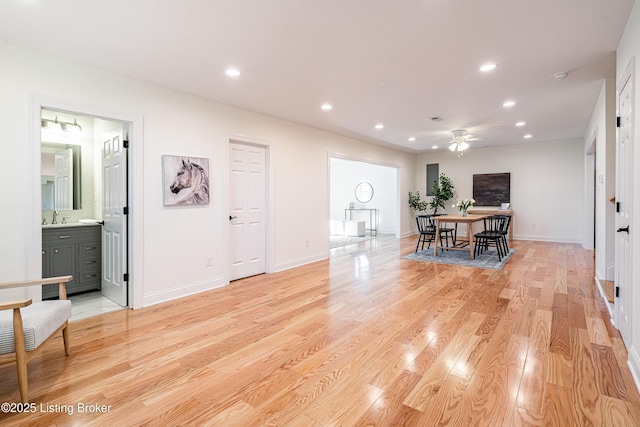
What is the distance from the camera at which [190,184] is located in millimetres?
3939

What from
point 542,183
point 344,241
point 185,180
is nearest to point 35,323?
point 185,180

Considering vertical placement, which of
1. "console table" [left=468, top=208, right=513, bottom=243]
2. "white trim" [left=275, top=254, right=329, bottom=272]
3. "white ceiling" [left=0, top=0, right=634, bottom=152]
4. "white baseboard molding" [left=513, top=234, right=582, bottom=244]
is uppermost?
"white ceiling" [left=0, top=0, right=634, bottom=152]

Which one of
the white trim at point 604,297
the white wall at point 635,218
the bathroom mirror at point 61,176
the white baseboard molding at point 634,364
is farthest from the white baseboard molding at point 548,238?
the bathroom mirror at point 61,176

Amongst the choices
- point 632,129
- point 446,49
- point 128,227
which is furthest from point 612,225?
point 128,227

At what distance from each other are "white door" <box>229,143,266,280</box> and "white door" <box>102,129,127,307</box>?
4.51 ft

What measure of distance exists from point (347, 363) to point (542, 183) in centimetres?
816

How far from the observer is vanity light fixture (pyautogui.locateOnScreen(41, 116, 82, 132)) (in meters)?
4.07

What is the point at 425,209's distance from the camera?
955 centimetres

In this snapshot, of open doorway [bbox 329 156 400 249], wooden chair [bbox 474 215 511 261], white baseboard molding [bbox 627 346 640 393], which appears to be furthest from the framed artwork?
open doorway [bbox 329 156 400 249]

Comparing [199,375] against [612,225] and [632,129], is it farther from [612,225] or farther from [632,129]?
[612,225]

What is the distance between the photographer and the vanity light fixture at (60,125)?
407cm

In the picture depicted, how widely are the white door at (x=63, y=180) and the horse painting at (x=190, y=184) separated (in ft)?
5.59

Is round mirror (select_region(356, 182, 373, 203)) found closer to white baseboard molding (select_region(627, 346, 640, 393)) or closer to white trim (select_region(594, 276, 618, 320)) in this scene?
white trim (select_region(594, 276, 618, 320))

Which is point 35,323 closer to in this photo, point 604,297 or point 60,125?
point 60,125
